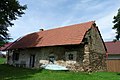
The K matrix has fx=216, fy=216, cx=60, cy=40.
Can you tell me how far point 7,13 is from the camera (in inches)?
955

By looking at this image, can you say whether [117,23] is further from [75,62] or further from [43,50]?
[43,50]

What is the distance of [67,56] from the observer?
83.8 ft

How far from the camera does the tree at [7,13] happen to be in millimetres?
23694

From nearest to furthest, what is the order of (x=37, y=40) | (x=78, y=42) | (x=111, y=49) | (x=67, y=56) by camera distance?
(x=78, y=42) < (x=67, y=56) < (x=37, y=40) < (x=111, y=49)

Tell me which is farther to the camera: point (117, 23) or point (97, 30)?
point (97, 30)

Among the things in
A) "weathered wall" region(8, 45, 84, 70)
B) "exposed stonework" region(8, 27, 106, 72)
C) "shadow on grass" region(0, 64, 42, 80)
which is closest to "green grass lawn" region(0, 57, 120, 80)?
"shadow on grass" region(0, 64, 42, 80)

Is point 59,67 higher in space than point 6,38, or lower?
lower

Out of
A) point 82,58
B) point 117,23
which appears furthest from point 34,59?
point 117,23

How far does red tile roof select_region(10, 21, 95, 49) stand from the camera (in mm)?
25491

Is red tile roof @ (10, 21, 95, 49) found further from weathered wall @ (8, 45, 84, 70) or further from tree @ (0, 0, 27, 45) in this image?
tree @ (0, 0, 27, 45)

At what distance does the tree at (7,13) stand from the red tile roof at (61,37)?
5367 mm

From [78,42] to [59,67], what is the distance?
3.76 meters

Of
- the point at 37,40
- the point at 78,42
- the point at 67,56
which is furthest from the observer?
the point at 37,40

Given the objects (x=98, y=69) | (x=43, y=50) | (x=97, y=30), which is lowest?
(x=98, y=69)
